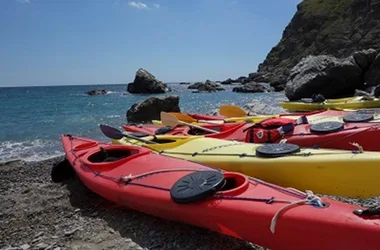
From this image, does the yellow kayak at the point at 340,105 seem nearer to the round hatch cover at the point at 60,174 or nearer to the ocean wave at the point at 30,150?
the ocean wave at the point at 30,150

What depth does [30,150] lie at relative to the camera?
11.0 metres

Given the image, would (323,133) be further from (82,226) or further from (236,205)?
(82,226)

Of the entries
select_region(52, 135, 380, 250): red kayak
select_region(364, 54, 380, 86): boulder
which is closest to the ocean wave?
select_region(52, 135, 380, 250): red kayak

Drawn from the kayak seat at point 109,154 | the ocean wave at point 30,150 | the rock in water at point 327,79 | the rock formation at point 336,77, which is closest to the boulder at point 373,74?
the rock formation at point 336,77

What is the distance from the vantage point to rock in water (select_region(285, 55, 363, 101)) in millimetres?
17750

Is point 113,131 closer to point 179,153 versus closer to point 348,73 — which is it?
point 179,153

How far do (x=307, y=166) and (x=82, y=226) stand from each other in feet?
8.53

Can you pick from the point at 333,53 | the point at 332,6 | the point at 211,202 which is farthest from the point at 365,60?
the point at 332,6

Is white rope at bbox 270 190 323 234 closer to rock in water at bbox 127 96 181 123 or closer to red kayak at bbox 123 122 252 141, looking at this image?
red kayak at bbox 123 122 252 141

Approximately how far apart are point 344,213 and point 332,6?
66.6 m

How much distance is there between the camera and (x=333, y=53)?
49875 mm

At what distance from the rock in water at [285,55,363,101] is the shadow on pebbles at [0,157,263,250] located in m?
14.8

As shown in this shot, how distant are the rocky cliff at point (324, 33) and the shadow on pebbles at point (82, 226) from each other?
37422 millimetres

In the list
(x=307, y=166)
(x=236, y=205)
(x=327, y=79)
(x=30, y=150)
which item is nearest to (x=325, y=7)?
(x=327, y=79)
